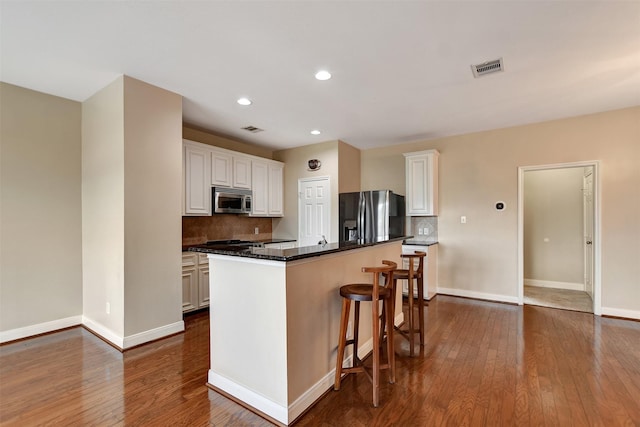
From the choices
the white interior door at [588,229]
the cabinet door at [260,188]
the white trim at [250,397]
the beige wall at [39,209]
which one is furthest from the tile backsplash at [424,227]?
the beige wall at [39,209]

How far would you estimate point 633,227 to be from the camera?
12.2 feet

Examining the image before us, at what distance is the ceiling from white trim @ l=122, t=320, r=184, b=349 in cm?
256

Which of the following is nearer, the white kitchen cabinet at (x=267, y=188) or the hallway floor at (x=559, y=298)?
the hallway floor at (x=559, y=298)

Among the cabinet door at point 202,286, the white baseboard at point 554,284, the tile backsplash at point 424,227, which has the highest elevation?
the tile backsplash at point 424,227

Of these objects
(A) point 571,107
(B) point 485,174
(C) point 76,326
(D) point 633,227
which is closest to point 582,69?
(A) point 571,107

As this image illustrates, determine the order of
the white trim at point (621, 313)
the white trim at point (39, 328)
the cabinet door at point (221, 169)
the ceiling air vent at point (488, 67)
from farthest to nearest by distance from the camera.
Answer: the cabinet door at point (221, 169), the white trim at point (621, 313), the white trim at point (39, 328), the ceiling air vent at point (488, 67)

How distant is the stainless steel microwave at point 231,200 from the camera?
4.41 metres

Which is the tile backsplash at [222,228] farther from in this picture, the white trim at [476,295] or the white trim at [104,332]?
the white trim at [476,295]

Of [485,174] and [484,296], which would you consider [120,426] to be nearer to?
[484,296]

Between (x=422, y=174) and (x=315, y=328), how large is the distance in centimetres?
371

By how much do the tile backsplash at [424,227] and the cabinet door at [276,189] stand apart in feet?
8.12

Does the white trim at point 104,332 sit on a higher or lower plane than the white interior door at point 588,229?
lower

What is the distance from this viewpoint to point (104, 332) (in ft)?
10.2

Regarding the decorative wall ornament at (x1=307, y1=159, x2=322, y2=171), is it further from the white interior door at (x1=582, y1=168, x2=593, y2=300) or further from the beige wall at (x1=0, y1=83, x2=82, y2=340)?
the white interior door at (x1=582, y1=168, x2=593, y2=300)
